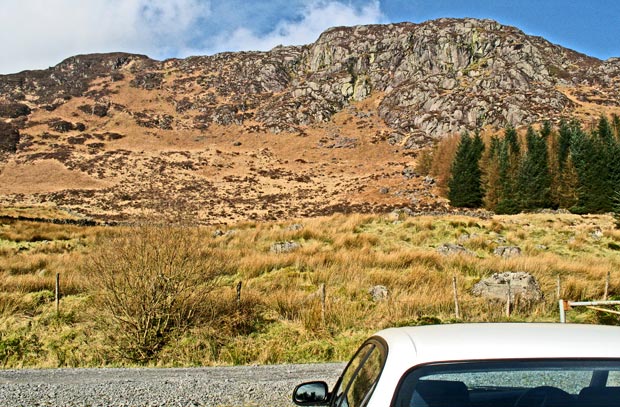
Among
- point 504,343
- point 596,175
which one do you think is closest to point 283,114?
point 596,175

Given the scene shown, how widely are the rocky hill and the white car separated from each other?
198 feet

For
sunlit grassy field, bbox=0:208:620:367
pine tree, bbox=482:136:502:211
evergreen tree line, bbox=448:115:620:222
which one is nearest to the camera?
sunlit grassy field, bbox=0:208:620:367

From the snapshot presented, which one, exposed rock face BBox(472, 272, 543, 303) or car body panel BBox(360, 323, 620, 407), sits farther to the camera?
exposed rock face BBox(472, 272, 543, 303)

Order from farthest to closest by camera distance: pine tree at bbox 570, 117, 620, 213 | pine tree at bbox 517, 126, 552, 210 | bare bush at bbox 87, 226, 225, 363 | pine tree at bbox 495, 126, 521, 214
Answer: pine tree at bbox 495, 126, 521, 214 → pine tree at bbox 517, 126, 552, 210 → pine tree at bbox 570, 117, 620, 213 → bare bush at bbox 87, 226, 225, 363

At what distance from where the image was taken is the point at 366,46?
15800 centimetres

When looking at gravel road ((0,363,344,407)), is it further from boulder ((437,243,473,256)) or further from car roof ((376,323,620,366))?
boulder ((437,243,473,256))

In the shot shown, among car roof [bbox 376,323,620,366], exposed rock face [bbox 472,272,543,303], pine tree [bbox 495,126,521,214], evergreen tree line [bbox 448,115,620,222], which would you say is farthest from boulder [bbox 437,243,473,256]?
pine tree [bbox 495,126,521,214]

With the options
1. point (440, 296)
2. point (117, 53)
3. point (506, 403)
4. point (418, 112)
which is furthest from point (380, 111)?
point (506, 403)

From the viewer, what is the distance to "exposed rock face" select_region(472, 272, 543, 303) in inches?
551

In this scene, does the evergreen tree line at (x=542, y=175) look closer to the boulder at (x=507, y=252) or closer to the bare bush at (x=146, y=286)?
the boulder at (x=507, y=252)

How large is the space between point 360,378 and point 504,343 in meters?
0.75

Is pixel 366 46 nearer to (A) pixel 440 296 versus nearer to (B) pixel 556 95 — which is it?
(B) pixel 556 95

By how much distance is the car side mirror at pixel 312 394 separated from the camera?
320 cm

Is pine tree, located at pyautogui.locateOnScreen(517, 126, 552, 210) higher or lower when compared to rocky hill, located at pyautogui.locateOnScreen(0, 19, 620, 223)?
lower
